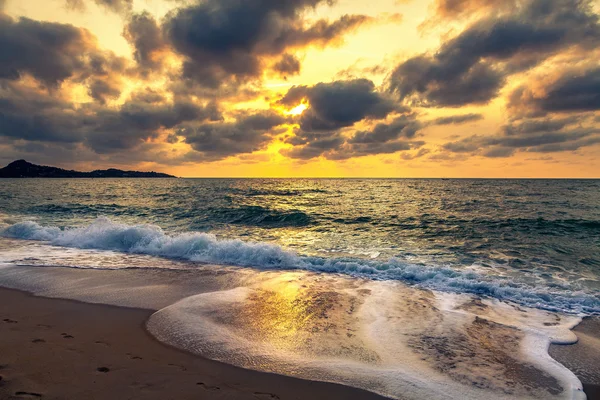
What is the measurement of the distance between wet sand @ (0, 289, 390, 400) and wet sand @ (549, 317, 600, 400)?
11.0 feet

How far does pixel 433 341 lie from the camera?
231 inches

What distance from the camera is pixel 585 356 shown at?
556cm

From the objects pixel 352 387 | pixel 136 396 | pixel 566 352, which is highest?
pixel 136 396

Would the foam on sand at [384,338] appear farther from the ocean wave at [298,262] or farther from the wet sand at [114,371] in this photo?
the ocean wave at [298,262]

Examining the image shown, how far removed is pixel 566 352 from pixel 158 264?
11734mm

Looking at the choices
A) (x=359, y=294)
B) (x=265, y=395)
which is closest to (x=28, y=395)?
(x=265, y=395)

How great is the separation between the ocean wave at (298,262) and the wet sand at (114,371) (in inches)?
255

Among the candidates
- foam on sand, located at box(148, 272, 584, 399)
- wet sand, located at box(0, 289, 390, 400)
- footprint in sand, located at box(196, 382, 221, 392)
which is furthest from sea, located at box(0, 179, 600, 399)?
footprint in sand, located at box(196, 382, 221, 392)

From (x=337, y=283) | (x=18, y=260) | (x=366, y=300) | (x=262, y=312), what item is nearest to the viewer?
(x=262, y=312)

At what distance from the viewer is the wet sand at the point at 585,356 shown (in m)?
4.71

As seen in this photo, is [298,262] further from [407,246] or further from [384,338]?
[384,338]

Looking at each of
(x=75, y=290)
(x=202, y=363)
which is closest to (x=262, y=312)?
(x=202, y=363)

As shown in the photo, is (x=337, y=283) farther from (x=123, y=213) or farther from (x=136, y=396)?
(x=123, y=213)

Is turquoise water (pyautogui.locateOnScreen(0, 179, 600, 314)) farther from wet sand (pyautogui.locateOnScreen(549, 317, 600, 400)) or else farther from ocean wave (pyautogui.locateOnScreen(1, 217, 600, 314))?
wet sand (pyautogui.locateOnScreen(549, 317, 600, 400))
